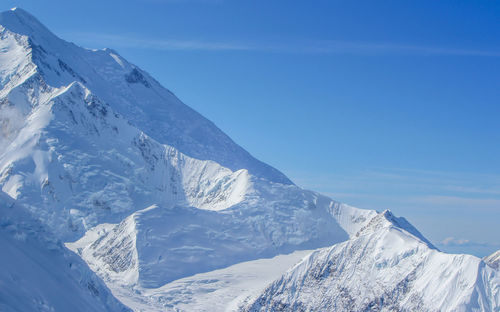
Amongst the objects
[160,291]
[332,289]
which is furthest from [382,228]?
[160,291]

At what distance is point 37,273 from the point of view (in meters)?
81.1

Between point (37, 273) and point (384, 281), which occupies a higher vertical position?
point (37, 273)

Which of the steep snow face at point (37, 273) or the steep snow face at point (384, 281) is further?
the steep snow face at point (384, 281)

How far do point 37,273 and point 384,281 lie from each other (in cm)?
10396

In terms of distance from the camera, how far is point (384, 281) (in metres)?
162

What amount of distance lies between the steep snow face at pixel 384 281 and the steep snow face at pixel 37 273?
7506 centimetres

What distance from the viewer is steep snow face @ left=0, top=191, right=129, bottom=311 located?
72.8 meters

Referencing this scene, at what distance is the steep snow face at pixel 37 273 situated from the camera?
72812 mm

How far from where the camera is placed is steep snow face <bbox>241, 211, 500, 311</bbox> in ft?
496

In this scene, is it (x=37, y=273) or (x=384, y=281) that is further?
(x=384, y=281)

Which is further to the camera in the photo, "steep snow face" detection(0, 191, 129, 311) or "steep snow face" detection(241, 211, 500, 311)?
"steep snow face" detection(241, 211, 500, 311)

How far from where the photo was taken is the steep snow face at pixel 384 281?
15125 centimetres

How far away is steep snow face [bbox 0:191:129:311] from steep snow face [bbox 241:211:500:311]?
7506 cm

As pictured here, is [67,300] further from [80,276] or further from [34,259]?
[80,276]
